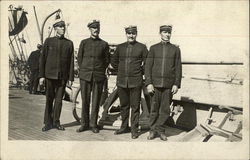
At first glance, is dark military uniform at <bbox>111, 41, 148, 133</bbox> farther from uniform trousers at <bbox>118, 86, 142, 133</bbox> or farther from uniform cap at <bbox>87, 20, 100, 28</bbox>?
uniform cap at <bbox>87, 20, 100, 28</bbox>

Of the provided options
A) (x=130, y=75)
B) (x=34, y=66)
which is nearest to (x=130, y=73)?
(x=130, y=75)

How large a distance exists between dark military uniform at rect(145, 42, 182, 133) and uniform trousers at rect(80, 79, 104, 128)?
0.53 meters

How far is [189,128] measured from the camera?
504 centimetres

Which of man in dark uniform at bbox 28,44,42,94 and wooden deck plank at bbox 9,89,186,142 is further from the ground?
man in dark uniform at bbox 28,44,42,94

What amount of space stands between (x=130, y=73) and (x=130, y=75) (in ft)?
0.07

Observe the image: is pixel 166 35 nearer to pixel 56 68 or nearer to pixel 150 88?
pixel 150 88

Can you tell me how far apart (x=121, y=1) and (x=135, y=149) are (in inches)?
61.3

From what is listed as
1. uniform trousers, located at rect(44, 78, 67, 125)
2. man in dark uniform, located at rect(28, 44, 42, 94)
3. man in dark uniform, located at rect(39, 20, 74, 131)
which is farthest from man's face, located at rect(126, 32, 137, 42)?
man in dark uniform, located at rect(28, 44, 42, 94)

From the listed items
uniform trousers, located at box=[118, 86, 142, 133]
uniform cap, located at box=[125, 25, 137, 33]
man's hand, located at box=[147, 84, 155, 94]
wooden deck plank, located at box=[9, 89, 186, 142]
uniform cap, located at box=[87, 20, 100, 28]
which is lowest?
wooden deck plank, located at box=[9, 89, 186, 142]

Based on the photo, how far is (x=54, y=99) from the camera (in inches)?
196

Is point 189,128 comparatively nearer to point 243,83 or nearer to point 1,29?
point 243,83

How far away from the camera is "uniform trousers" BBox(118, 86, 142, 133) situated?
4.82 m

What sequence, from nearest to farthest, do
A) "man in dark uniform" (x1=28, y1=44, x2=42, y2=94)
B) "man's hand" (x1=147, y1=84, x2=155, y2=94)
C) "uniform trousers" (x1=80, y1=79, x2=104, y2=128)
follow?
"man's hand" (x1=147, y1=84, x2=155, y2=94) < "uniform trousers" (x1=80, y1=79, x2=104, y2=128) < "man in dark uniform" (x1=28, y1=44, x2=42, y2=94)

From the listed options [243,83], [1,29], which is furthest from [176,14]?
[1,29]
